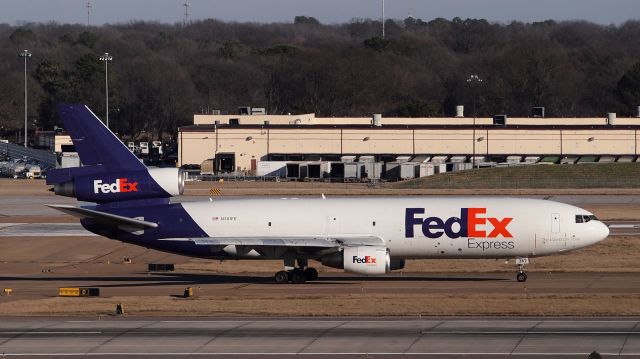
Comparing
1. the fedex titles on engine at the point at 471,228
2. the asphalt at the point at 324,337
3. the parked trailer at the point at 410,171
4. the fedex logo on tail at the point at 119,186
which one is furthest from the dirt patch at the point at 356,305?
the parked trailer at the point at 410,171

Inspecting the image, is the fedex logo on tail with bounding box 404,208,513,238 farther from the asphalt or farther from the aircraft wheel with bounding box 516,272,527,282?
the asphalt

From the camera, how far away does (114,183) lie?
57188mm

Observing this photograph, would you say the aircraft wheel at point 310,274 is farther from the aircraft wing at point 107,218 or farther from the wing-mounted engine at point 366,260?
the aircraft wing at point 107,218

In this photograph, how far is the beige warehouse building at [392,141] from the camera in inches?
5969

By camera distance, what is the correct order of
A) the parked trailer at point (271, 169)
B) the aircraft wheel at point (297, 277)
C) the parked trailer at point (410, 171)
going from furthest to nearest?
1. the parked trailer at point (271, 169)
2. the parked trailer at point (410, 171)
3. the aircraft wheel at point (297, 277)

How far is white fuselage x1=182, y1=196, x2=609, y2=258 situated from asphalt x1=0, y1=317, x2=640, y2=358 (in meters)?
11.2

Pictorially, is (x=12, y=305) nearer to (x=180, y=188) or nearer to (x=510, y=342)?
(x=180, y=188)

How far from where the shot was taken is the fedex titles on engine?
182 ft

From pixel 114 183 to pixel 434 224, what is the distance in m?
16.0

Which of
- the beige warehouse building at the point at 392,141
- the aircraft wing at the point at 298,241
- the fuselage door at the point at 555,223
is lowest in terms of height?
the aircraft wing at the point at 298,241

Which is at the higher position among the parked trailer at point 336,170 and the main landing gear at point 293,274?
the parked trailer at point 336,170

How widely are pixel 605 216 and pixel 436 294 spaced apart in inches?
1663

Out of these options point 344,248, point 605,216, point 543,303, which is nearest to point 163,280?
point 344,248

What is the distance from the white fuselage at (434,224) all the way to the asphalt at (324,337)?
36.7ft
